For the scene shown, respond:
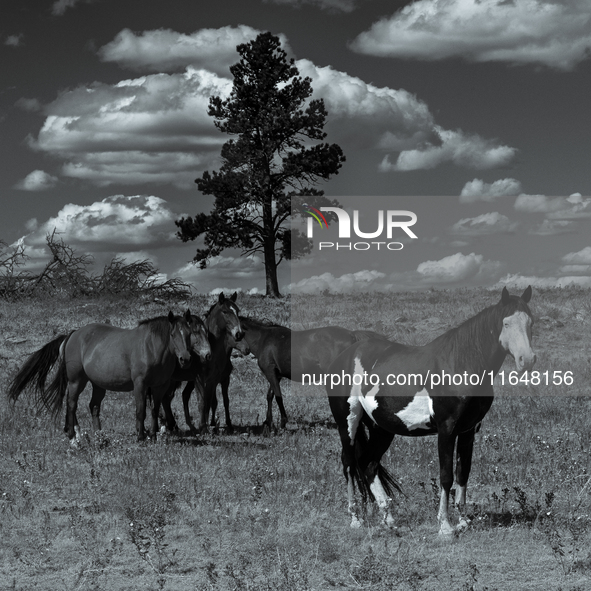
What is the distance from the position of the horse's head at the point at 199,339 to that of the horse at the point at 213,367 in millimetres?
1083

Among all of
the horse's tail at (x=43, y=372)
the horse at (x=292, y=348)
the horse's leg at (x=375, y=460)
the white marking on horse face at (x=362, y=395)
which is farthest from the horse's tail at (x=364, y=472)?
the horse's tail at (x=43, y=372)

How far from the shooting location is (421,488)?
877cm

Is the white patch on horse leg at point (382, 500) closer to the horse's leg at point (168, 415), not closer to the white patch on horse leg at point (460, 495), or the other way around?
the white patch on horse leg at point (460, 495)

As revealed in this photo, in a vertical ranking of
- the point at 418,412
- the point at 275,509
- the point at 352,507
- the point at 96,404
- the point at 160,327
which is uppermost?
the point at 160,327

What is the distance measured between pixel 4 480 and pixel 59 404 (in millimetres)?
3352

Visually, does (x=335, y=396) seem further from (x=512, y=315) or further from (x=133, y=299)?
(x=133, y=299)

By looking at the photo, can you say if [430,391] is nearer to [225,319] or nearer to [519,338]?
[519,338]

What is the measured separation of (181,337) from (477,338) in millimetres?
6262

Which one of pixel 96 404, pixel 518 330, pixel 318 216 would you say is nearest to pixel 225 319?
pixel 96 404

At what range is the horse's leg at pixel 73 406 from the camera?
40.4 feet

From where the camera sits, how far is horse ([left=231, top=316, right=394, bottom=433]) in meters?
14.0

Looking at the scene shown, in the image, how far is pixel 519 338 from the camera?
21.4 feet

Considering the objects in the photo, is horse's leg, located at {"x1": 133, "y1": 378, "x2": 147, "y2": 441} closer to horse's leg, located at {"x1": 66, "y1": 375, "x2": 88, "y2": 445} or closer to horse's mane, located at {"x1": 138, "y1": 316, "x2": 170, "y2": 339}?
horse's mane, located at {"x1": 138, "y1": 316, "x2": 170, "y2": 339}

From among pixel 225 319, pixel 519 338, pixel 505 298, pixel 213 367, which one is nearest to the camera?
pixel 519 338
